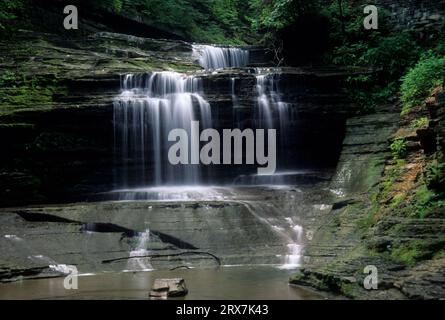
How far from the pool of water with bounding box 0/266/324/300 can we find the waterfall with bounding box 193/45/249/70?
13020 millimetres

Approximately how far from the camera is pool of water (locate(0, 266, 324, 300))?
8867 millimetres

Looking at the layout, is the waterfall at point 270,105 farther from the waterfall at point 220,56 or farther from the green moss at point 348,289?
the green moss at point 348,289

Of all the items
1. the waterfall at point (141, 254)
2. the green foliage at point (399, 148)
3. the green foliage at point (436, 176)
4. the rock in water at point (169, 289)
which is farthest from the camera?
the green foliage at point (399, 148)

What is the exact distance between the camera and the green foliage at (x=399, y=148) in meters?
13.5

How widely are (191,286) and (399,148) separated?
7019 millimetres

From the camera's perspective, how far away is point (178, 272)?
452 inches

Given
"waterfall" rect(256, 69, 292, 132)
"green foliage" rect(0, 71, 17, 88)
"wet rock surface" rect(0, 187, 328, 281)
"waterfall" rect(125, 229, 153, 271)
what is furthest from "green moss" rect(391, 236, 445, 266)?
"green foliage" rect(0, 71, 17, 88)

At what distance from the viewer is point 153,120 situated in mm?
17578

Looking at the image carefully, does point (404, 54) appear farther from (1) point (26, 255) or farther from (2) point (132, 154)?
(1) point (26, 255)

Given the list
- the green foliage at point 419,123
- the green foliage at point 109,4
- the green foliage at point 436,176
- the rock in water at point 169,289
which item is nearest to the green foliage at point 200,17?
the green foliage at point 109,4

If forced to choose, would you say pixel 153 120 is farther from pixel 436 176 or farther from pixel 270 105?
pixel 436 176

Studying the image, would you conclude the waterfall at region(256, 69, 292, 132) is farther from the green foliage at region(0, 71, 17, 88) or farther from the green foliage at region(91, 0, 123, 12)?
the green foliage at region(91, 0, 123, 12)

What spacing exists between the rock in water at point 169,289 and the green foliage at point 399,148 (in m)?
7.37
